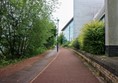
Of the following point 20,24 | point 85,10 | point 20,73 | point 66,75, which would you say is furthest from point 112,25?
point 85,10

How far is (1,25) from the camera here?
30422mm

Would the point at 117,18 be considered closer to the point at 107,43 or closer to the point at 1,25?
the point at 107,43

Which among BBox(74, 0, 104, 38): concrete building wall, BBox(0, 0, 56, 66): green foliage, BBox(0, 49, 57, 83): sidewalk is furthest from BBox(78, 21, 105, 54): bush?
BBox(74, 0, 104, 38): concrete building wall

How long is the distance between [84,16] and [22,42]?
1751 inches

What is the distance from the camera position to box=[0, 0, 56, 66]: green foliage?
100ft

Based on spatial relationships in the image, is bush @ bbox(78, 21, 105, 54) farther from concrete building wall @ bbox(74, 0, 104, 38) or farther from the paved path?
concrete building wall @ bbox(74, 0, 104, 38)

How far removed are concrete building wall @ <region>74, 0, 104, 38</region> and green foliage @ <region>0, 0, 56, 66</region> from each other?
40.8 m

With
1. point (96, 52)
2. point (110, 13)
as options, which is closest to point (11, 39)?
point (96, 52)

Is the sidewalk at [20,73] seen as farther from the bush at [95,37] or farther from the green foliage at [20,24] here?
the green foliage at [20,24]

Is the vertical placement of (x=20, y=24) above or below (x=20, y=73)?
above

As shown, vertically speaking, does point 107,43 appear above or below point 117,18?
below

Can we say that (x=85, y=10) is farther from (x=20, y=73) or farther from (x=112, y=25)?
(x=20, y=73)

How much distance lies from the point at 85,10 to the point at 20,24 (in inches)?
1904

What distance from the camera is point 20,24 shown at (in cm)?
3167
